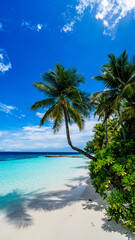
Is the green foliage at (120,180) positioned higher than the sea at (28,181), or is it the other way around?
the green foliage at (120,180)

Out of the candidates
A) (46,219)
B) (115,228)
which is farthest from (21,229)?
(115,228)

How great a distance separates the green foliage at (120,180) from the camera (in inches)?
98.4

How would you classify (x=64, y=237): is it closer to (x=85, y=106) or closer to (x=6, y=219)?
(x=6, y=219)

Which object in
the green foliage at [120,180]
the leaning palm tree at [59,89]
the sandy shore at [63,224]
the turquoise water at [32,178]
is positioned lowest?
the turquoise water at [32,178]

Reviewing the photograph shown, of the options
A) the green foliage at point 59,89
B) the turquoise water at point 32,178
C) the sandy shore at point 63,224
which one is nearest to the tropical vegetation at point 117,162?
the sandy shore at point 63,224

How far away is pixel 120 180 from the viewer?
3.12m

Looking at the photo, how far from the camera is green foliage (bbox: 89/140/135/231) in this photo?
2500 mm

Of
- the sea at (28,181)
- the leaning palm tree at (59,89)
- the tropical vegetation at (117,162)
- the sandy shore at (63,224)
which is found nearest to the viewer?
the sandy shore at (63,224)

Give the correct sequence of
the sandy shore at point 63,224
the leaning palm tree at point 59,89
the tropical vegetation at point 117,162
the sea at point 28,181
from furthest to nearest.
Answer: the leaning palm tree at point 59,89
the sea at point 28,181
the tropical vegetation at point 117,162
the sandy shore at point 63,224

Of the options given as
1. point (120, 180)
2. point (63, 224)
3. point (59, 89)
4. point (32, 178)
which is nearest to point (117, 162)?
point (120, 180)

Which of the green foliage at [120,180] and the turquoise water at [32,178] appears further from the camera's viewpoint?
the turquoise water at [32,178]

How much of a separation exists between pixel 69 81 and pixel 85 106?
1.83 m

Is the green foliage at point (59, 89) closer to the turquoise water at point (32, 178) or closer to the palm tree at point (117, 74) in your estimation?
the palm tree at point (117, 74)

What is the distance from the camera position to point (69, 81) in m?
6.66
